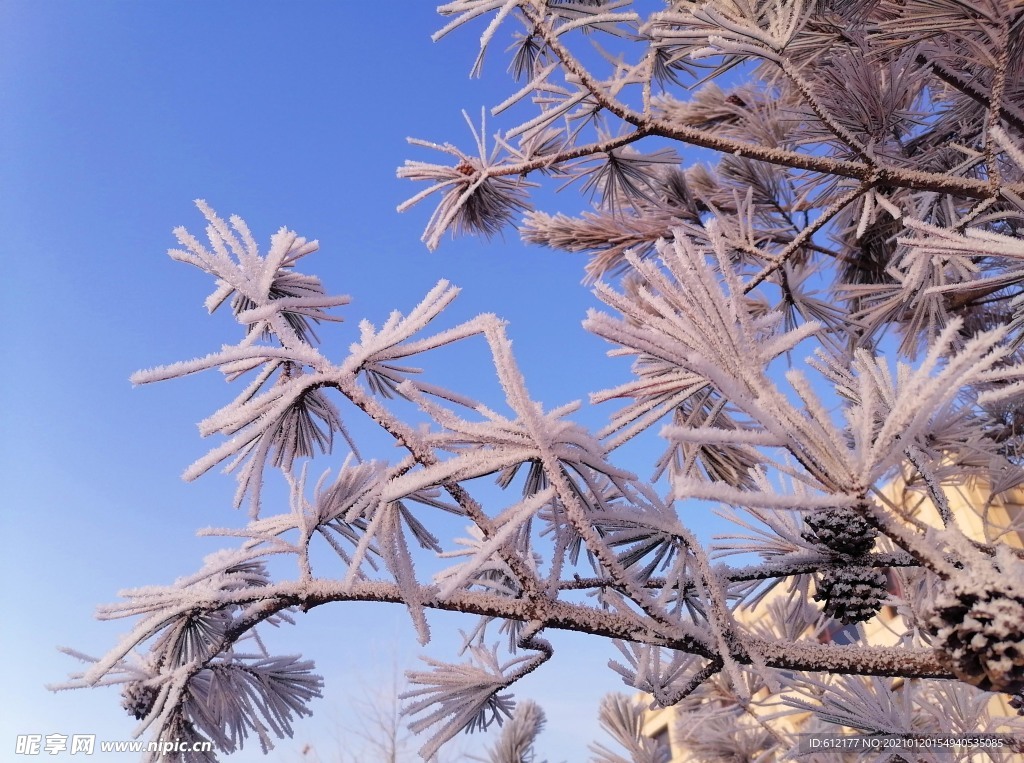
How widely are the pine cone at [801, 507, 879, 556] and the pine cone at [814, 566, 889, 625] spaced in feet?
0.10

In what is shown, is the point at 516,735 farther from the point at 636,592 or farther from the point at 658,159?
the point at 636,592

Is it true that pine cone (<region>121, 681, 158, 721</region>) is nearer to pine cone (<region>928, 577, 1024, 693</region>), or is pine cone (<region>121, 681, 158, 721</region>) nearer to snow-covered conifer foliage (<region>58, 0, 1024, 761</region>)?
snow-covered conifer foliage (<region>58, 0, 1024, 761</region>)

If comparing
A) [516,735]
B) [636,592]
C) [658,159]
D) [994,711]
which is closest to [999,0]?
[658,159]

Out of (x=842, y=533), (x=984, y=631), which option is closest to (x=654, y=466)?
(x=842, y=533)

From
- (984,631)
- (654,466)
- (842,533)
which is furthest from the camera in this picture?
(654,466)

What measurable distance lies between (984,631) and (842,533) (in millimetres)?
452

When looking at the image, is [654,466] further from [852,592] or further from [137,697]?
[137,697]

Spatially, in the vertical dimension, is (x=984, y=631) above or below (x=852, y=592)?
Result: below

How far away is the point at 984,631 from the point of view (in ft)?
1.49

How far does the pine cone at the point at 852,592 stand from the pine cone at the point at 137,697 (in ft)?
2.96

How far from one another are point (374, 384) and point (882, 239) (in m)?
2.35

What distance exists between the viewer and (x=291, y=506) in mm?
841

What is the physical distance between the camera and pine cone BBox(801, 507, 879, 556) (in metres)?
0.89

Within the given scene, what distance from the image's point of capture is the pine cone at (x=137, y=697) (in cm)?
95
